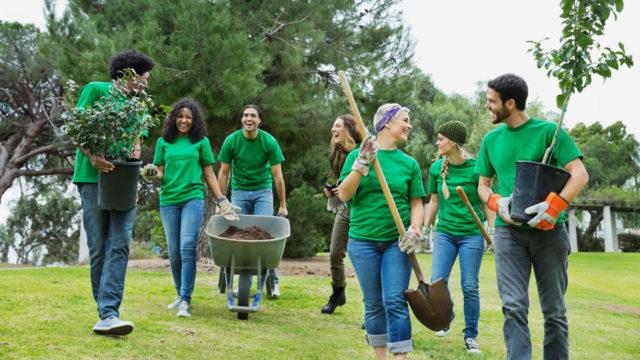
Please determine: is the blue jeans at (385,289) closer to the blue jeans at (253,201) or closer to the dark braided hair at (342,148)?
the dark braided hair at (342,148)

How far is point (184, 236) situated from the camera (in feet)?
18.1

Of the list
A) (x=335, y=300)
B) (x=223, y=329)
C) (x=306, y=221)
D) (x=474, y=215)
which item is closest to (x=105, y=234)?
(x=223, y=329)

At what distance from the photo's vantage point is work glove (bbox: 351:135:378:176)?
351 centimetres

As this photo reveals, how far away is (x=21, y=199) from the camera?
24875 millimetres

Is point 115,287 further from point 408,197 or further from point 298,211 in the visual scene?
point 298,211

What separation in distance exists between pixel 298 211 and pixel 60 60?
6273 millimetres

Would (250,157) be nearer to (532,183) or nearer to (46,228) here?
(532,183)

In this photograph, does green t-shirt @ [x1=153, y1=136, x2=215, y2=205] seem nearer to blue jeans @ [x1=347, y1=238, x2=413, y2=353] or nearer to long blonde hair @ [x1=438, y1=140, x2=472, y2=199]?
long blonde hair @ [x1=438, y1=140, x2=472, y2=199]

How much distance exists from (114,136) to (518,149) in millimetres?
2426

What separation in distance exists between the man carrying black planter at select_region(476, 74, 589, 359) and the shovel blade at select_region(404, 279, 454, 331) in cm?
32

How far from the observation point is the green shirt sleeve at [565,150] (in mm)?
3487

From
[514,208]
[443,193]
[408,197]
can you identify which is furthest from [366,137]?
[443,193]

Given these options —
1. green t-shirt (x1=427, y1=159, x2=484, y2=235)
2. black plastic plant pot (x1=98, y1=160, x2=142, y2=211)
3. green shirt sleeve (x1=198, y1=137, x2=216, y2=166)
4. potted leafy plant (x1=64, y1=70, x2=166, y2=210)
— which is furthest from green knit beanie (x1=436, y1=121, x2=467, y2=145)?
black plastic plant pot (x1=98, y1=160, x2=142, y2=211)

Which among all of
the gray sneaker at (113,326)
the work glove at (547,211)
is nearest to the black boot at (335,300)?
the gray sneaker at (113,326)
